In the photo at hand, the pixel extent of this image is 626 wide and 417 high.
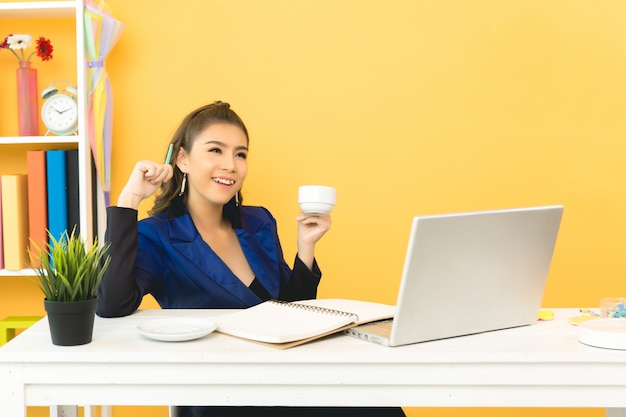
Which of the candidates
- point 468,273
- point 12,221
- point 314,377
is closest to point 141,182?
point 314,377

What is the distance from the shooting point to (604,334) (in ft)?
4.08

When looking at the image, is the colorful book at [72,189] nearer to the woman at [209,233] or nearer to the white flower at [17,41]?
the white flower at [17,41]

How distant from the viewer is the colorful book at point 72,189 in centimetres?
251

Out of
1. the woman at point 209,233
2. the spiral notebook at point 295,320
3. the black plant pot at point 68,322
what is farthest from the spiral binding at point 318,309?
the black plant pot at point 68,322

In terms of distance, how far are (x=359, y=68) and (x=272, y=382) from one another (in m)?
1.76

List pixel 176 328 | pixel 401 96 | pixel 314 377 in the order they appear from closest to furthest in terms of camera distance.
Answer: pixel 314 377, pixel 176 328, pixel 401 96

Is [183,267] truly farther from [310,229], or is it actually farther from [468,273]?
[468,273]

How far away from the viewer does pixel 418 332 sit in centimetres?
127

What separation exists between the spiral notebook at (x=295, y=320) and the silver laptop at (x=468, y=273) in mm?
44

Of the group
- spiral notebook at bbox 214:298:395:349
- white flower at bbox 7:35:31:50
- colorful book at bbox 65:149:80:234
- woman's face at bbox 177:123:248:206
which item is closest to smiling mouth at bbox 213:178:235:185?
woman's face at bbox 177:123:248:206

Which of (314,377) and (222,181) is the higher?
(222,181)

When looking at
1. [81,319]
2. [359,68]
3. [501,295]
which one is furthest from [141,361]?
[359,68]

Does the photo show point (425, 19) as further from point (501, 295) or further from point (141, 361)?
point (141, 361)

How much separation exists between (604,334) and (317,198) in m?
0.70
